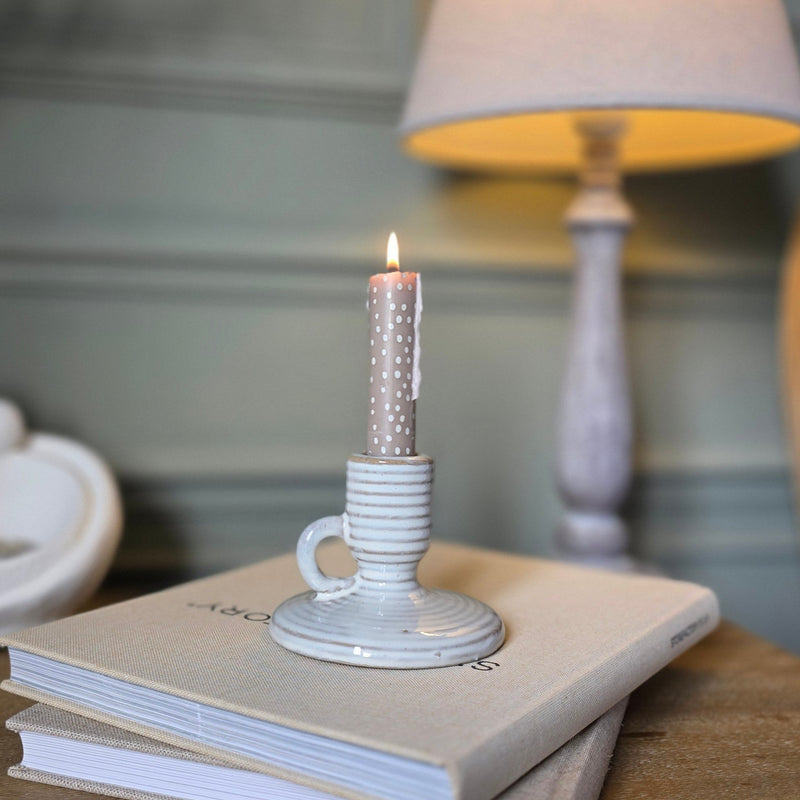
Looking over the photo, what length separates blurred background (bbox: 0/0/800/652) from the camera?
32.2 inches

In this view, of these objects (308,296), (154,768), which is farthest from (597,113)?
(154,768)

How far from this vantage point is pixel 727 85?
60 centimetres

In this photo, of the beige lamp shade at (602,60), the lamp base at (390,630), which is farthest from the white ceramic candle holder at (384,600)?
the beige lamp shade at (602,60)

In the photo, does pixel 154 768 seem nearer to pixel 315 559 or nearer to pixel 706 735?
pixel 315 559

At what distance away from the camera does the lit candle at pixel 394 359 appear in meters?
0.43

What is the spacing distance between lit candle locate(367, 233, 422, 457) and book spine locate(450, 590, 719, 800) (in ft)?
0.44

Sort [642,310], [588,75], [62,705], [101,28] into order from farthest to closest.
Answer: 1. [642,310]
2. [101,28]
3. [588,75]
4. [62,705]

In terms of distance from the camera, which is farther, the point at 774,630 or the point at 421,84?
the point at 774,630

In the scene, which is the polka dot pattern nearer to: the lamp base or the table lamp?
the lamp base

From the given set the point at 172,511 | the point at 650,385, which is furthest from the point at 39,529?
the point at 650,385

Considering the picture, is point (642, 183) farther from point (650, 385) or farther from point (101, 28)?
point (101, 28)

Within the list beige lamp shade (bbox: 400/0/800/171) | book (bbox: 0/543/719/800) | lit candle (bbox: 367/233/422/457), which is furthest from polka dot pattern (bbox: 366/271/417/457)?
beige lamp shade (bbox: 400/0/800/171)

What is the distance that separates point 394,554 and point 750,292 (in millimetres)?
685

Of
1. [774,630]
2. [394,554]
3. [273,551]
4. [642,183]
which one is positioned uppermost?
[642,183]
